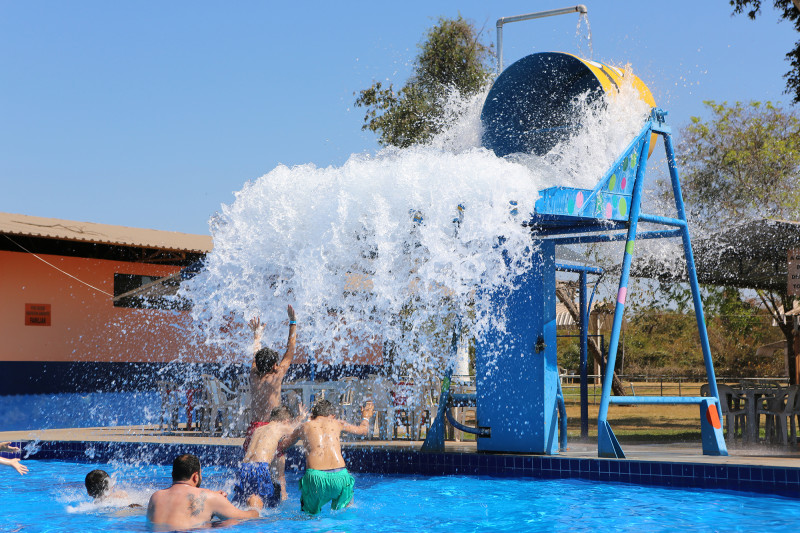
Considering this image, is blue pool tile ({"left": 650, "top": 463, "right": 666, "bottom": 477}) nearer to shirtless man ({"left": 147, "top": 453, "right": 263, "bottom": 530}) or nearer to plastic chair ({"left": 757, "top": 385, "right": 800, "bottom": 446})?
A: plastic chair ({"left": 757, "top": 385, "right": 800, "bottom": 446})

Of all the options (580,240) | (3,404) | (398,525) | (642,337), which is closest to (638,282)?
(580,240)

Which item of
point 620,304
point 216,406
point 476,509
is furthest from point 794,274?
point 216,406

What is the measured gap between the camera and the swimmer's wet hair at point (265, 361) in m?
7.76

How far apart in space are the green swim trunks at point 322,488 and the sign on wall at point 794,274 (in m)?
7.28

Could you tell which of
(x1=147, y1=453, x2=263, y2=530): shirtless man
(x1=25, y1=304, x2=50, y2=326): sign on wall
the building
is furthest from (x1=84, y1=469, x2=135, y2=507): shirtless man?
(x1=25, y1=304, x2=50, y2=326): sign on wall

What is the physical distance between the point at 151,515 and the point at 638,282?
31.9 ft

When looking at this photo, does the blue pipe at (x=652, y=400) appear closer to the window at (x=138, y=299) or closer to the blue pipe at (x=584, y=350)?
the blue pipe at (x=584, y=350)

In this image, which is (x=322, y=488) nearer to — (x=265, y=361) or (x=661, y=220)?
(x=265, y=361)

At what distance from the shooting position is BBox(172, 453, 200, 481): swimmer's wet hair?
6.04 m

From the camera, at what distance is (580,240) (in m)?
9.86

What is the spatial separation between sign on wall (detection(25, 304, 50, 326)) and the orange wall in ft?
0.24

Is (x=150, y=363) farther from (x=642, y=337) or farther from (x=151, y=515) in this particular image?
(x=642, y=337)

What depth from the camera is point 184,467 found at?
6.04 m

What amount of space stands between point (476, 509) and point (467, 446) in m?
2.65
